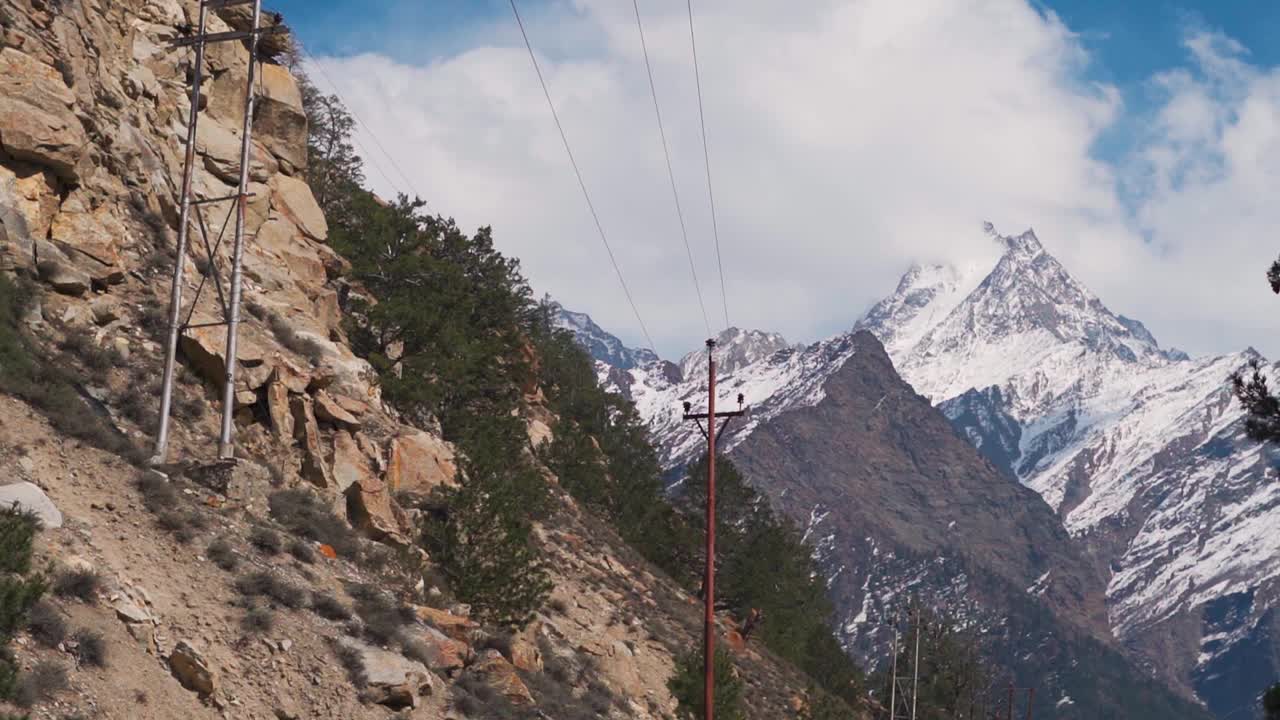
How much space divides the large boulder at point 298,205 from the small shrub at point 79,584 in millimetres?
21688

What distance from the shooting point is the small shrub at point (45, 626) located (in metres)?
17.9

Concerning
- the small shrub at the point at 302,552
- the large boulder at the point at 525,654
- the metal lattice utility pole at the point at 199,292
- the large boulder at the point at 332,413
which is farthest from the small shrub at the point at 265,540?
the large boulder at the point at 525,654

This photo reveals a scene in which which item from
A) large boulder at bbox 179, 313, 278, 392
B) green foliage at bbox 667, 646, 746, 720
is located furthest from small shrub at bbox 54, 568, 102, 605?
green foliage at bbox 667, 646, 746, 720

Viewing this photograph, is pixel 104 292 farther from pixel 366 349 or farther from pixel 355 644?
pixel 366 349

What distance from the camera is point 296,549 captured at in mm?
25484

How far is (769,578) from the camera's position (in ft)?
227

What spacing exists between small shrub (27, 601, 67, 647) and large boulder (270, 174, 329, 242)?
23145mm

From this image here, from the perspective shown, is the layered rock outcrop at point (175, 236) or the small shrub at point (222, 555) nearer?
the small shrub at point (222, 555)

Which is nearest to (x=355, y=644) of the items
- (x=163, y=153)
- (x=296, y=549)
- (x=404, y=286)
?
(x=296, y=549)

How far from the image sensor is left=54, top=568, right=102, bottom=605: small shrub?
1912 centimetres

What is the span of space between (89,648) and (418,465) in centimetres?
1738

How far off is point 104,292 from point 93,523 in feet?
28.6

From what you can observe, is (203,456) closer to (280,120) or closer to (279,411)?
(279,411)

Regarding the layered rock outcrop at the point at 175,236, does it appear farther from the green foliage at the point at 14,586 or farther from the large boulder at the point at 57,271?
the green foliage at the point at 14,586
